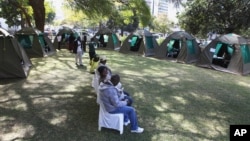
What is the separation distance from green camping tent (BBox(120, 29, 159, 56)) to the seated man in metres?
10.2

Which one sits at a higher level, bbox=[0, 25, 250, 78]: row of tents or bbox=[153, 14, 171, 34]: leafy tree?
bbox=[153, 14, 171, 34]: leafy tree

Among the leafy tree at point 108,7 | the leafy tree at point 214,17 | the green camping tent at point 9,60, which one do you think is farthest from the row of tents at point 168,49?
the leafy tree at point 214,17

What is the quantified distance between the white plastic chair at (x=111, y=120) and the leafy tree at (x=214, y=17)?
13.3 meters

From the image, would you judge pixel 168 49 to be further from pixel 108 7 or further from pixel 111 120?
pixel 111 120

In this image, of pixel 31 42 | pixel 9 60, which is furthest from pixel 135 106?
pixel 31 42

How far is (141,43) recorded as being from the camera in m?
14.9

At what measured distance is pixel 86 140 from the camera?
416 cm

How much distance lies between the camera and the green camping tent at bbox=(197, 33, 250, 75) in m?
10.7

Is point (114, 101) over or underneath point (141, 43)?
underneath

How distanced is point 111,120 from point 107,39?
45.4 feet

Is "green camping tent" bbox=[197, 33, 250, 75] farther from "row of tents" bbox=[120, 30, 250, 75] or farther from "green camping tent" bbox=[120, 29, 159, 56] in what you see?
"green camping tent" bbox=[120, 29, 159, 56]

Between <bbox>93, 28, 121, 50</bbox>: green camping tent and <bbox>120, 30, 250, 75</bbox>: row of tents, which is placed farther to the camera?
<bbox>93, 28, 121, 50</bbox>: green camping tent

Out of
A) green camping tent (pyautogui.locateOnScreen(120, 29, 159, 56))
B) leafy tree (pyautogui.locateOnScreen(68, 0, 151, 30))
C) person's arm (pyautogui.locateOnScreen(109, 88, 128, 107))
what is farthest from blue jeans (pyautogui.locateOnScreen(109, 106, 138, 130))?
green camping tent (pyautogui.locateOnScreen(120, 29, 159, 56))

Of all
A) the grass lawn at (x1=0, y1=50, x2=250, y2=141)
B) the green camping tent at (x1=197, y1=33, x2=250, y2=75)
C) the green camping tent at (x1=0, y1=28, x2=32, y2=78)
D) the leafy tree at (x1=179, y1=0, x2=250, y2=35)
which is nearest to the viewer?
the grass lawn at (x1=0, y1=50, x2=250, y2=141)
